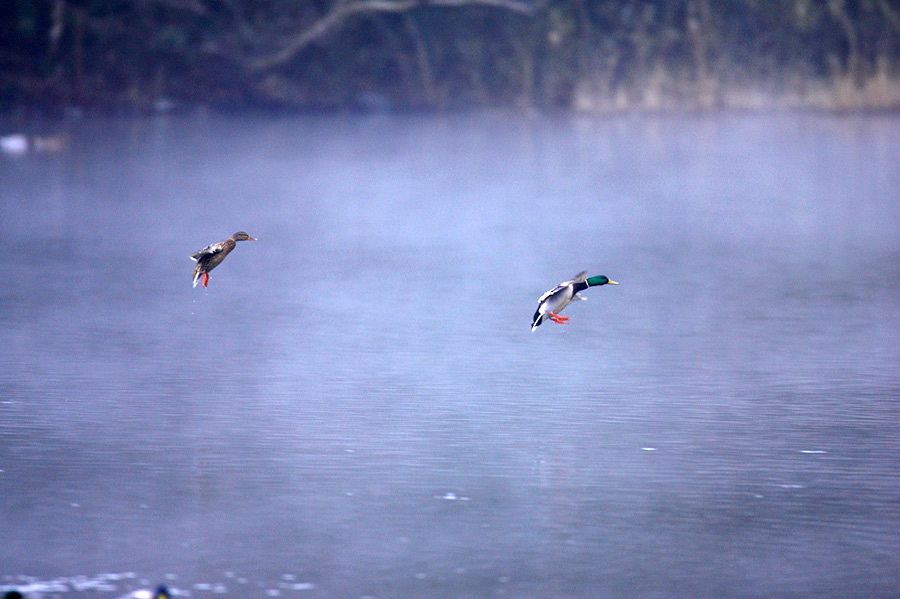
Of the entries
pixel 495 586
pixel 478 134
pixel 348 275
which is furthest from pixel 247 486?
pixel 478 134

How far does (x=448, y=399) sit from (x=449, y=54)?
17.4m

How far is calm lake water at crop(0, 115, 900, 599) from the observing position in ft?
10.5

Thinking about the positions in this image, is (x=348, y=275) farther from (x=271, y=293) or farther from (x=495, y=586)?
(x=495, y=586)

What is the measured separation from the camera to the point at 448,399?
181 inches

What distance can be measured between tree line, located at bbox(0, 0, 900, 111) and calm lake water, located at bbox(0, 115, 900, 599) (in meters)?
10.0

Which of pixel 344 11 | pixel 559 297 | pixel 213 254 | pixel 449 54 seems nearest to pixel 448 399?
pixel 559 297

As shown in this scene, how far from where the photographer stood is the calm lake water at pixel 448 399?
3189mm

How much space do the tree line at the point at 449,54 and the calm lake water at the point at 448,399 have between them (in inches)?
394

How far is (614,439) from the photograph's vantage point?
412 cm

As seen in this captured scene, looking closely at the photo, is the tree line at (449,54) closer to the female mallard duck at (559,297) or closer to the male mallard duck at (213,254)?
the male mallard duck at (213,254)

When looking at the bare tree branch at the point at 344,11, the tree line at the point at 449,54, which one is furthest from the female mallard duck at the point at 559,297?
the tree line at the point at 449,54

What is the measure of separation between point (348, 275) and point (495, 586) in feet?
14.0

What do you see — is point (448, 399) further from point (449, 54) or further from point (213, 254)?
point (449, 54)

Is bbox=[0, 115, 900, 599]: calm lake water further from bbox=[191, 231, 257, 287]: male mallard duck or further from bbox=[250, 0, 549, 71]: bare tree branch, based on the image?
bbox=[250, 0, 549, 71]: bare tree branch
